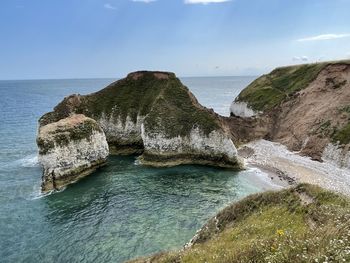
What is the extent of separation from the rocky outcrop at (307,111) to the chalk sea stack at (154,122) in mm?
15381

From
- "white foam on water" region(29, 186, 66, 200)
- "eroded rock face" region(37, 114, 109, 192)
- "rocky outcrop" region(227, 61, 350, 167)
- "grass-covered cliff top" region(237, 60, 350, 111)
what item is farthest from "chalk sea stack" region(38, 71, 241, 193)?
"grass-covered cliff top" region(237, 60, 350, 111)

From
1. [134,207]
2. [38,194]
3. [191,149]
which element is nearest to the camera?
[134,207]

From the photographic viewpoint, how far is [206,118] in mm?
Result: 57688

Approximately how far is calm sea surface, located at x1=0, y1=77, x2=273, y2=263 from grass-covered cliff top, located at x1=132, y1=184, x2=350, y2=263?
8534 mm

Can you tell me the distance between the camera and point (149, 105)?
6550cm

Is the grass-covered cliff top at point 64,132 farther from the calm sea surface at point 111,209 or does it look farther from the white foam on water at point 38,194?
the calm sea surface at point 111,209

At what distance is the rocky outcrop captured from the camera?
190 ft

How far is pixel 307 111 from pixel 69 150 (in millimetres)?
47335

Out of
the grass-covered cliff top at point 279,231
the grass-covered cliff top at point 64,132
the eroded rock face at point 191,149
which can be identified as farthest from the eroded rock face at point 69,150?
the grass-covered cliff top at point 279,231

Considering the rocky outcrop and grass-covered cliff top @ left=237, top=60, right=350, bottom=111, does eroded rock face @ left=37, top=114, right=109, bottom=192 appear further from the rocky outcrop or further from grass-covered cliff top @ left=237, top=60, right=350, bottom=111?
grass-covered cliff top @ left=237, top=60, right=350, bottom=111

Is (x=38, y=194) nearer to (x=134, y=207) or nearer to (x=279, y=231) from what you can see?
(x=134, y=207)

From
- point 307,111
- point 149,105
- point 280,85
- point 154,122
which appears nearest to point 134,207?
point 154,122

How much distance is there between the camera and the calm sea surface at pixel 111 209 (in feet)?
98.9

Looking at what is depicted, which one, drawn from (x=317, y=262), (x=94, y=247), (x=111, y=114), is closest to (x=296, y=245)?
(x=317, y=262)
